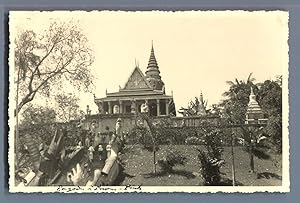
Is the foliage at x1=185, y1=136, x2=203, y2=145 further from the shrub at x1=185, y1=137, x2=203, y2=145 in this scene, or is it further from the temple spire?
the temple spire

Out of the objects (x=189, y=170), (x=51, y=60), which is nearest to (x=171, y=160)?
(x=189, y=170)

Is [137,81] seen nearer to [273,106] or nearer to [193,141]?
[193,141]

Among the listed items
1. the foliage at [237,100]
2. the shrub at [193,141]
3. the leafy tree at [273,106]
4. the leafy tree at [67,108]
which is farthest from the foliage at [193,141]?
the leafy tree at [67,108]

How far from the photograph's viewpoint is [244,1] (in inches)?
68.0

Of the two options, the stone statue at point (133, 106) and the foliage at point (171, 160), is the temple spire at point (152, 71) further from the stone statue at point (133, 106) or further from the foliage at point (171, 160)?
the foliage at point (171, 160)

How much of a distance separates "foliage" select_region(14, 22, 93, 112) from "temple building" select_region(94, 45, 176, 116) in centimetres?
9

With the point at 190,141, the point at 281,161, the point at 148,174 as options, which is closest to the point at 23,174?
the point at 148,174

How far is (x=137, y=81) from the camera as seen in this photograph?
175 cm

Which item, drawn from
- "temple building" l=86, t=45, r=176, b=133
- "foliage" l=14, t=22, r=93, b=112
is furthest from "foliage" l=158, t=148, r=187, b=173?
"foliage" l=14, t=22, r=93, b=112

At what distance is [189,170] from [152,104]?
0.23 metres

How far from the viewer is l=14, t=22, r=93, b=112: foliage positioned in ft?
5.75

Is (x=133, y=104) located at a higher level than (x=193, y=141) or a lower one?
higher

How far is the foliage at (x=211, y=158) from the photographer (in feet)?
5.67

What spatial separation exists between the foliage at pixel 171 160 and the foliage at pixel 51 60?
0.32 m
